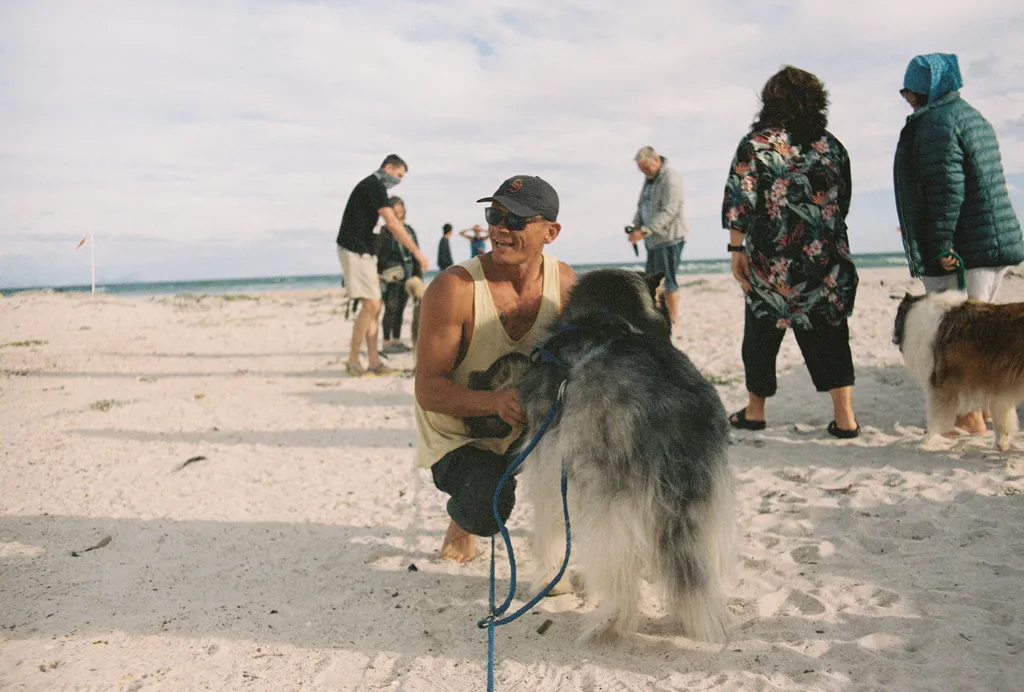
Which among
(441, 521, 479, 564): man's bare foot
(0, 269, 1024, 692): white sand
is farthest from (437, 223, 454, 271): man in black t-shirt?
(441, 521, 479, 564): man's bare foot

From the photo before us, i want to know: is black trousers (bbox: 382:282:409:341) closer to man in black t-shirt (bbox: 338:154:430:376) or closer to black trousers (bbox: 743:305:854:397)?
man in black t-shirt (bbox: 338:154:430:376)

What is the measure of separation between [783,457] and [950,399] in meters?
0.99

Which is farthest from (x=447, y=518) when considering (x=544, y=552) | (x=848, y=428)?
(x=848, y=428)

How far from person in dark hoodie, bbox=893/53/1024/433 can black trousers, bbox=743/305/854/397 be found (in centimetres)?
75

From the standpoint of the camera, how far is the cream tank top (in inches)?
104

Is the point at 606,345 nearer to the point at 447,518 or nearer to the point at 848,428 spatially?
the point at 447,518

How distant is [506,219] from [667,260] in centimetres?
556

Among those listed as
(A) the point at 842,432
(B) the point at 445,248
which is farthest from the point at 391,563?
(B) the point at 445,248

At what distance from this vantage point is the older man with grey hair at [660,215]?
24.8 ft

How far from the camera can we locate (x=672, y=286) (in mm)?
7930

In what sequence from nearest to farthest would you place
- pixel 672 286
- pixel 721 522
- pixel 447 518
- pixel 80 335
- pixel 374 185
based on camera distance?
1. pixel 721 522
2. pixel 447 518
3. pixel 374 185
4. pixel 672 286
5. pixel 80 335

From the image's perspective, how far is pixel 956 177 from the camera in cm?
398

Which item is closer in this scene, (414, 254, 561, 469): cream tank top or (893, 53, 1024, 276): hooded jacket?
(414, 254, 561, 469): cream tank top

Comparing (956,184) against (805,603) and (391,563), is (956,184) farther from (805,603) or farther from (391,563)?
(391,563)
